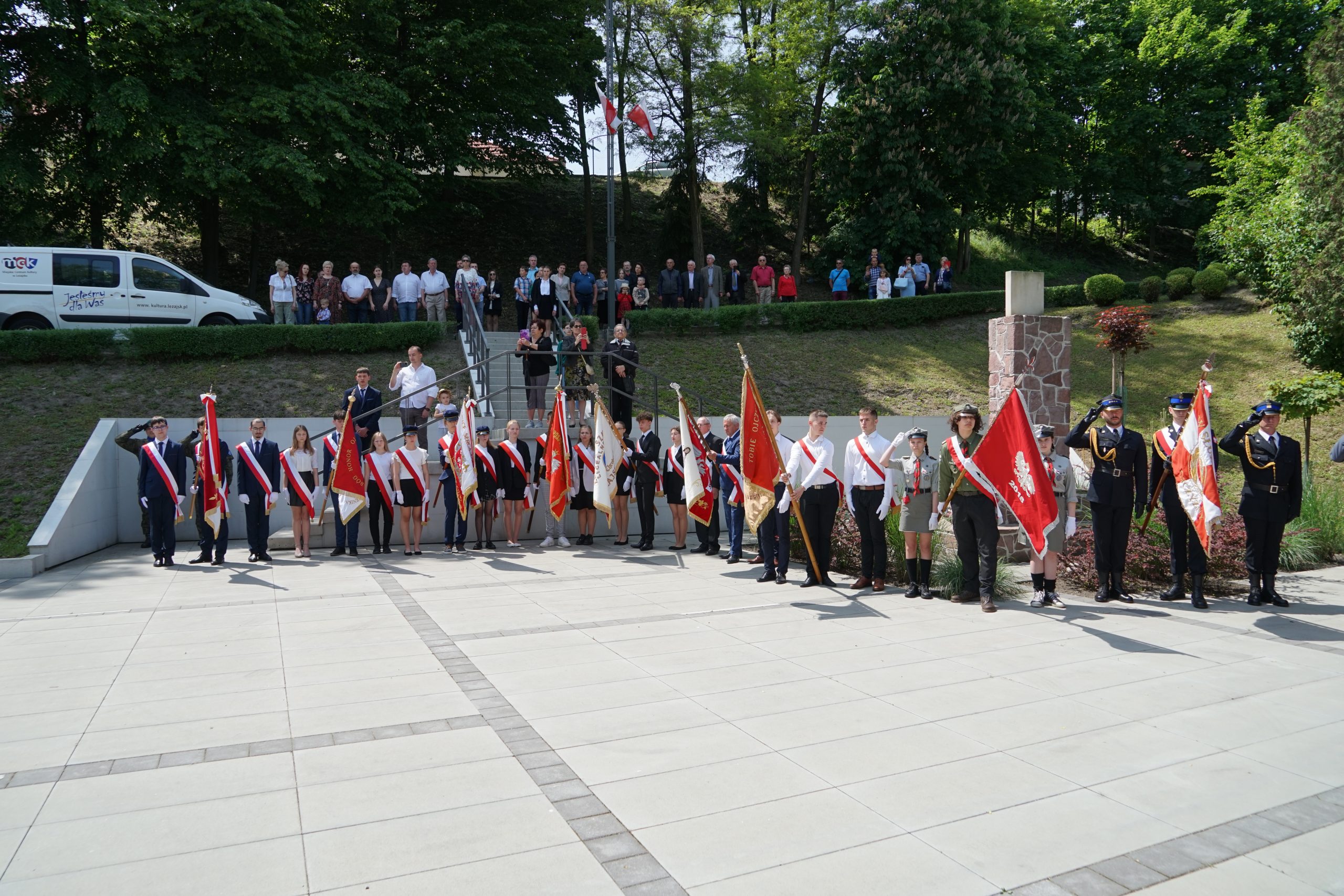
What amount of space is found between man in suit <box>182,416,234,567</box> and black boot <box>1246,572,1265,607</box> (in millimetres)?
11728

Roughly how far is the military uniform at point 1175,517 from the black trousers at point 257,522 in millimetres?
10645

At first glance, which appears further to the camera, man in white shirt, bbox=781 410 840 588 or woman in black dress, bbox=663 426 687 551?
woman in black dress, bbox=663 426 687 551

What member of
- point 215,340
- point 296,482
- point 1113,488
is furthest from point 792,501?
point 215,340

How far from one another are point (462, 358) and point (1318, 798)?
17821 mm

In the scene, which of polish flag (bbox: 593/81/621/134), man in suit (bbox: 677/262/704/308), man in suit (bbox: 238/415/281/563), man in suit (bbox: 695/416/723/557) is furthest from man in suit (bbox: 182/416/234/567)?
man in suit (bbox: 677/262/704/308)

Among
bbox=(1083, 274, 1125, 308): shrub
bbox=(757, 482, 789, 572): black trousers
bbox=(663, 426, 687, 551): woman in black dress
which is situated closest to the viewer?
bbox=(757, 482, 789, 572): black trousers

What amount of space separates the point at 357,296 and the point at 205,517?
9.95 metres

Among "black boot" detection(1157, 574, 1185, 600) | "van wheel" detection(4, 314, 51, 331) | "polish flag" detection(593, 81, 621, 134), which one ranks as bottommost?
"black boot" detection(1157, 574, 1185, 600)

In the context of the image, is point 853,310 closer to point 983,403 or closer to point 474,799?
point 983,403

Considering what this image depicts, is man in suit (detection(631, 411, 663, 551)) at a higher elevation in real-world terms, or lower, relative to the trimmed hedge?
lower

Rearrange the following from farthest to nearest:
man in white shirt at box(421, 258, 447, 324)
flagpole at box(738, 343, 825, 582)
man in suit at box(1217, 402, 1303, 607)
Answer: man in white shirt at box(421, 258, 447, 324)
flagpole at box(738, 343, 825, 582)
man in suit at box(1217, 402, 1303, 607)

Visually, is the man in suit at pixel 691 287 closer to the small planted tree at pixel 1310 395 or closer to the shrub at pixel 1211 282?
the small planted tree at pixel 1310 395

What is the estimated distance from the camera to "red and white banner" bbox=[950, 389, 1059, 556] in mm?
8695

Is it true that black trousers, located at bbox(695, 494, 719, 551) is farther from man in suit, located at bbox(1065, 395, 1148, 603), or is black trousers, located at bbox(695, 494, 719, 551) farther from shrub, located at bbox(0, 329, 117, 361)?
shrub, located at bbox(0, 329, 117, 361)
